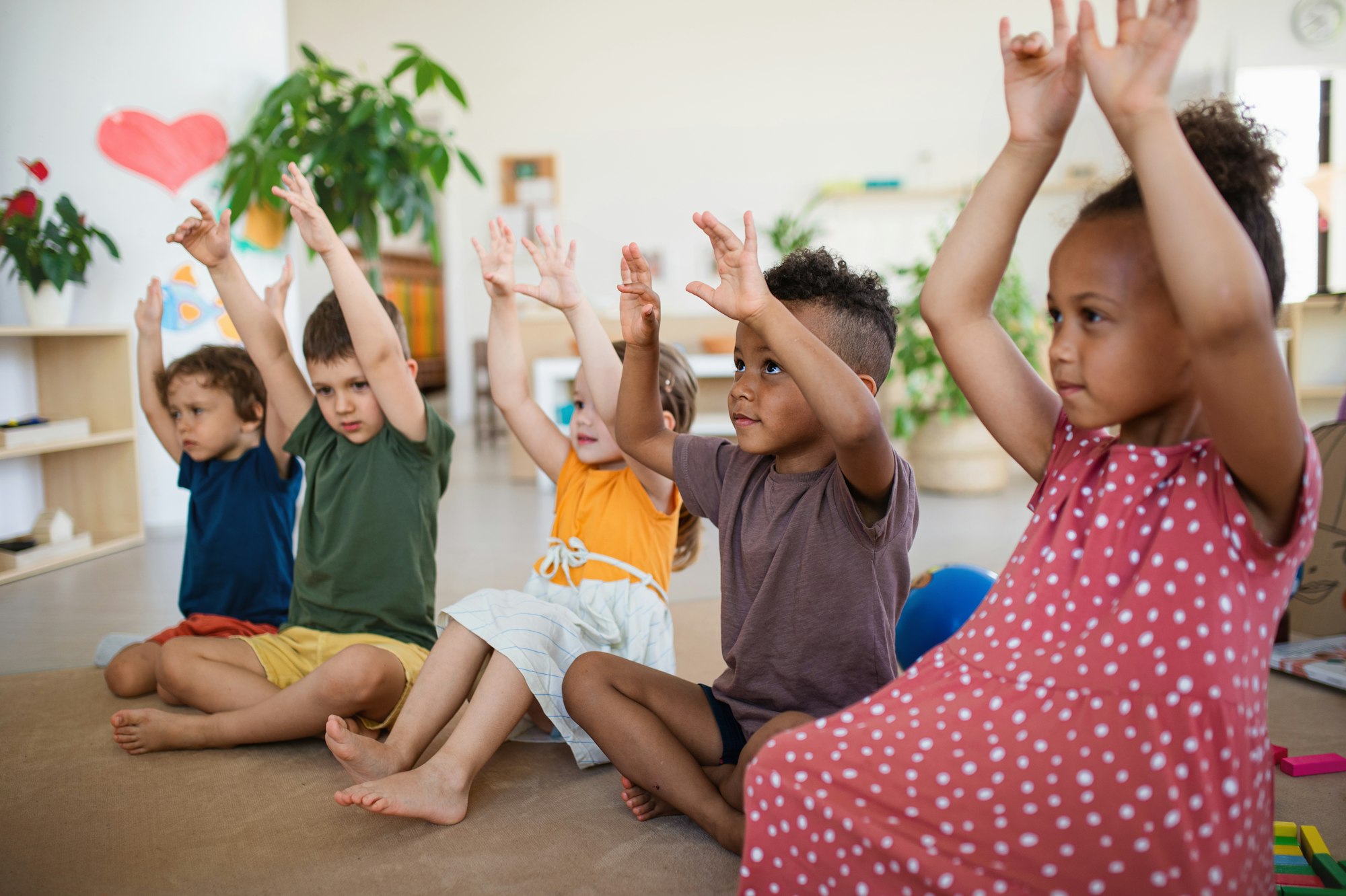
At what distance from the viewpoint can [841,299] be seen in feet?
3.90

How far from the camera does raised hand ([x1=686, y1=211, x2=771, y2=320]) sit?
97cm

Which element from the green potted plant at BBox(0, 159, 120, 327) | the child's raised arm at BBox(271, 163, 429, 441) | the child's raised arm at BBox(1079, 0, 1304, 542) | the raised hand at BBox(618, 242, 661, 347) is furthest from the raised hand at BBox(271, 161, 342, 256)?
the green potted plant at BBox(0, 159, 120, 327)

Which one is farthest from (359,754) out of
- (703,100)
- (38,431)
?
(703,100)

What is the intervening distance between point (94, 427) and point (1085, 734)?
3.31 metres

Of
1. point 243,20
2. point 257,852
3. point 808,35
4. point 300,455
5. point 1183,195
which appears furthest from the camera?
point 808,35

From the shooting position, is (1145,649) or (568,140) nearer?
(1145,649)

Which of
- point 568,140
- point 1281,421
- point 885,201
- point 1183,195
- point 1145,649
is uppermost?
point 568,140

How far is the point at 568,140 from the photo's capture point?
657 centimetres

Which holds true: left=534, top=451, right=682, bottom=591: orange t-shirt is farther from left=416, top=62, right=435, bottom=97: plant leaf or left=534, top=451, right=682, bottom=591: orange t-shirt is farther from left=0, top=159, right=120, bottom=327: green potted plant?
left=416, top=62, right=435, bottom=97: plant leaf

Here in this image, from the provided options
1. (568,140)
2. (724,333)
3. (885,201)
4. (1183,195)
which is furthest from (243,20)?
(885,201)

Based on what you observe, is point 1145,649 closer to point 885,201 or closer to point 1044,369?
point 1044,369

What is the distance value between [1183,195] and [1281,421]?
172 mm

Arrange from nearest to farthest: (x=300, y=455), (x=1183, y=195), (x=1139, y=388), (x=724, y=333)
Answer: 1. (x=1183, y=195)
2. (x=1139, y=388)
3. (x=300, y=455)
4. (x=724, y=333)

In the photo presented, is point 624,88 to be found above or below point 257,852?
above
